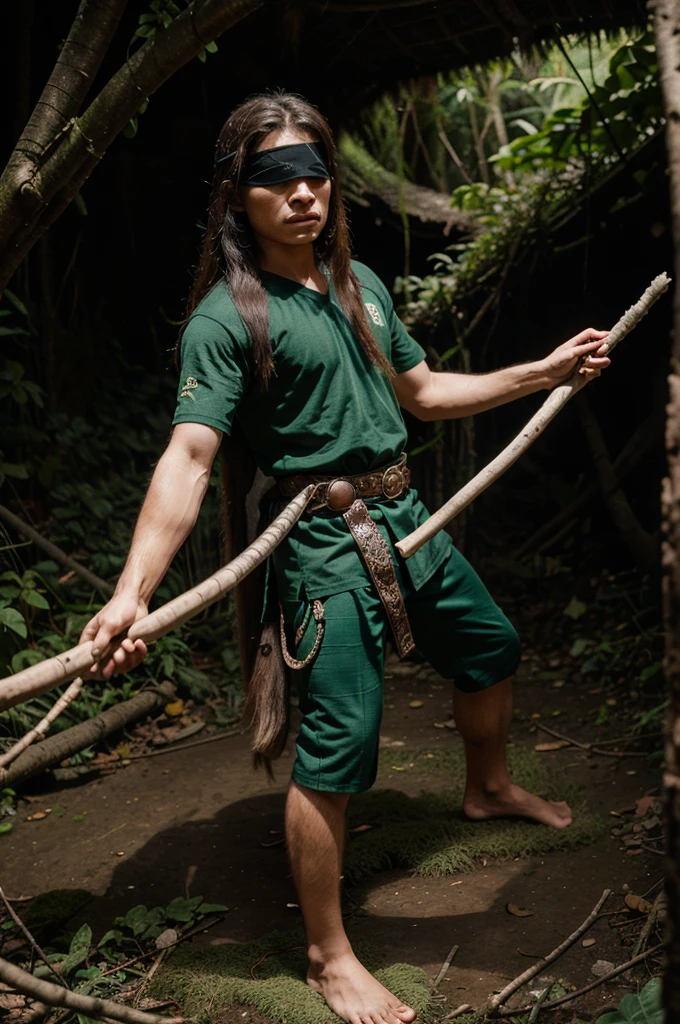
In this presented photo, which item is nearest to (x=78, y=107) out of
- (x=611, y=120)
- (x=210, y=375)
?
(x=210, y=375)

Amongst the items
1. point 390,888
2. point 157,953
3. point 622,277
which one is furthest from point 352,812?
point 622,277

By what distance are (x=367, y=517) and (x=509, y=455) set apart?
0.44 m

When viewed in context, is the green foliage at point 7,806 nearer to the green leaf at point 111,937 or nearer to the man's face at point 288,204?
the green leaf at point 111,937

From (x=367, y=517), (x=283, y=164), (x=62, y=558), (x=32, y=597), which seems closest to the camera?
(x=283, y=164)

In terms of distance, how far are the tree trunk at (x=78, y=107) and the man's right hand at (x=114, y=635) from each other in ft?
4.24

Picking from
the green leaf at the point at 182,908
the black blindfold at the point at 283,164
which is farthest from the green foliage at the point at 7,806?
the black blindfold at the point at 283,164

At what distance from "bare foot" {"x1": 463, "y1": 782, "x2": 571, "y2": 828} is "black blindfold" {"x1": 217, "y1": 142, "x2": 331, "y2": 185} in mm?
2071

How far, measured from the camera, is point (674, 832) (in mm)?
1114

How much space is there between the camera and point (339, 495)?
2.38m

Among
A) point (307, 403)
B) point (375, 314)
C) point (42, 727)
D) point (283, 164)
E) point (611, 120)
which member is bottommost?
point (42, 727)

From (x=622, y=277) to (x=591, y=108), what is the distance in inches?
34.2

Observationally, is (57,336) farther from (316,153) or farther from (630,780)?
(630,780)

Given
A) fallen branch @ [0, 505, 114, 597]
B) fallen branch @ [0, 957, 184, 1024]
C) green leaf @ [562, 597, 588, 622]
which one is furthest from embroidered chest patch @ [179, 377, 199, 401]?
green leaf @ [562, 597, 588, 622]

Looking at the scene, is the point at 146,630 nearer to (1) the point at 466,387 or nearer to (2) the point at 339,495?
(2) the point at 339,495
